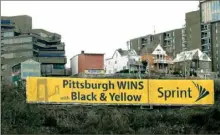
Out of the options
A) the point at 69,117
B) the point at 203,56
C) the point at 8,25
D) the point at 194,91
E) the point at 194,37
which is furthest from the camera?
the point at 194,37

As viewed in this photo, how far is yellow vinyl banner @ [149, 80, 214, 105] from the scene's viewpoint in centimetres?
2559

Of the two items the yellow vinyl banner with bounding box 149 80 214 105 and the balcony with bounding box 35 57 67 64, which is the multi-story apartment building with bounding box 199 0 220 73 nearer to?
the balcony with bounding box 35 57 67 64

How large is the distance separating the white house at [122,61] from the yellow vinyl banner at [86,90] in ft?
193

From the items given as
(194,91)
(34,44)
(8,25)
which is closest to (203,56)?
(34,44)

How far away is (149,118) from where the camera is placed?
24.9 meters

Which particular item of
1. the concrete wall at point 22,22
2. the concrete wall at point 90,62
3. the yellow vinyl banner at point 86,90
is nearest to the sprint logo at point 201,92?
the yellow vinyl banner at point 86,90

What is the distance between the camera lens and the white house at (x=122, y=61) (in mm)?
87150

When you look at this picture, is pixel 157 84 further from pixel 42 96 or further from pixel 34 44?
pixel 34 44

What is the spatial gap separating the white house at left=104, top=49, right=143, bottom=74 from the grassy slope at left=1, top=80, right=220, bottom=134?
58.8m

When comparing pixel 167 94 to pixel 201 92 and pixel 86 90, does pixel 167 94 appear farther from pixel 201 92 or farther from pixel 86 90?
pixel 86 90

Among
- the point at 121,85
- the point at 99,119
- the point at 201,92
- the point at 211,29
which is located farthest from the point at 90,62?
the point at 99,119

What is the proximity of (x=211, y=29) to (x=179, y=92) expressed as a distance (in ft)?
284

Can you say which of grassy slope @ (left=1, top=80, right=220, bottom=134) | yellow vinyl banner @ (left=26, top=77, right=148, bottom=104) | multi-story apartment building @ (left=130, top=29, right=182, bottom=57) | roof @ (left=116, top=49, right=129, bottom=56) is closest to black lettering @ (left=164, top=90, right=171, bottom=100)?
grassy slope @ (left=1, top=80, right=220, bottom=134)

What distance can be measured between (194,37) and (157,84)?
299 ft
